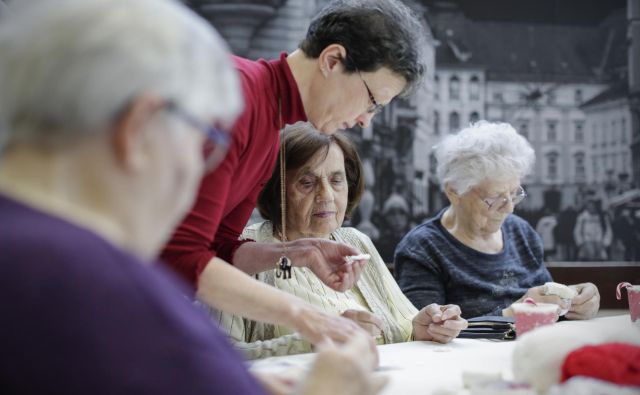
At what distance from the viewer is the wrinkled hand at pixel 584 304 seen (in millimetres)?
3076

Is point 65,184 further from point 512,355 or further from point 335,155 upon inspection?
point 335,155

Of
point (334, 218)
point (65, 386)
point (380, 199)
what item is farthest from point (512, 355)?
point (380, 199)

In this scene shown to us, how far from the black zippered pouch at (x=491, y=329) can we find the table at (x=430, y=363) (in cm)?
7

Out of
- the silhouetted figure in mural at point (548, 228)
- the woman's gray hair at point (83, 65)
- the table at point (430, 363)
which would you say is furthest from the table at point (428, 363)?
the silhouetted figure in mural at point (548, 228)

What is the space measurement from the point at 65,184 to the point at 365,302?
2.05m

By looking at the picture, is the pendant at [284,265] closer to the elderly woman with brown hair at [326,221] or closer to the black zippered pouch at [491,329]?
the elderly woman with brown hair at [326,221]

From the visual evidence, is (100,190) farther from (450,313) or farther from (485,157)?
(485,157)

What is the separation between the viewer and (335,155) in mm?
2996

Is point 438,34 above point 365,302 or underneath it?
above

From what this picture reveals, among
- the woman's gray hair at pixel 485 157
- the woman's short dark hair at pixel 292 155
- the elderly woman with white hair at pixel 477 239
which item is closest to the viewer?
the woman's short dark hair at pixel 292 155

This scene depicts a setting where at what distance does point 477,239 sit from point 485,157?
0.36 metres

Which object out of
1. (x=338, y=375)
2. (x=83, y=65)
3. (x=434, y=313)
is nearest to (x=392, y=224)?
Result: (x=434, y=313)

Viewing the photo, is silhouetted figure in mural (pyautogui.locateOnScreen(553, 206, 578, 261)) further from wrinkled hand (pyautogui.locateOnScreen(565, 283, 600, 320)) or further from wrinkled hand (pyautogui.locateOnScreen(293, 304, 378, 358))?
wrinkled hand (pyautogui.locateOnScreen(293, 304, 378, 358))

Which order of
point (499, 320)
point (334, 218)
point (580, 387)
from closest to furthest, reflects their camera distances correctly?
1. point (580, 387)
2. point (499, 320)
3. point (334, 218)
